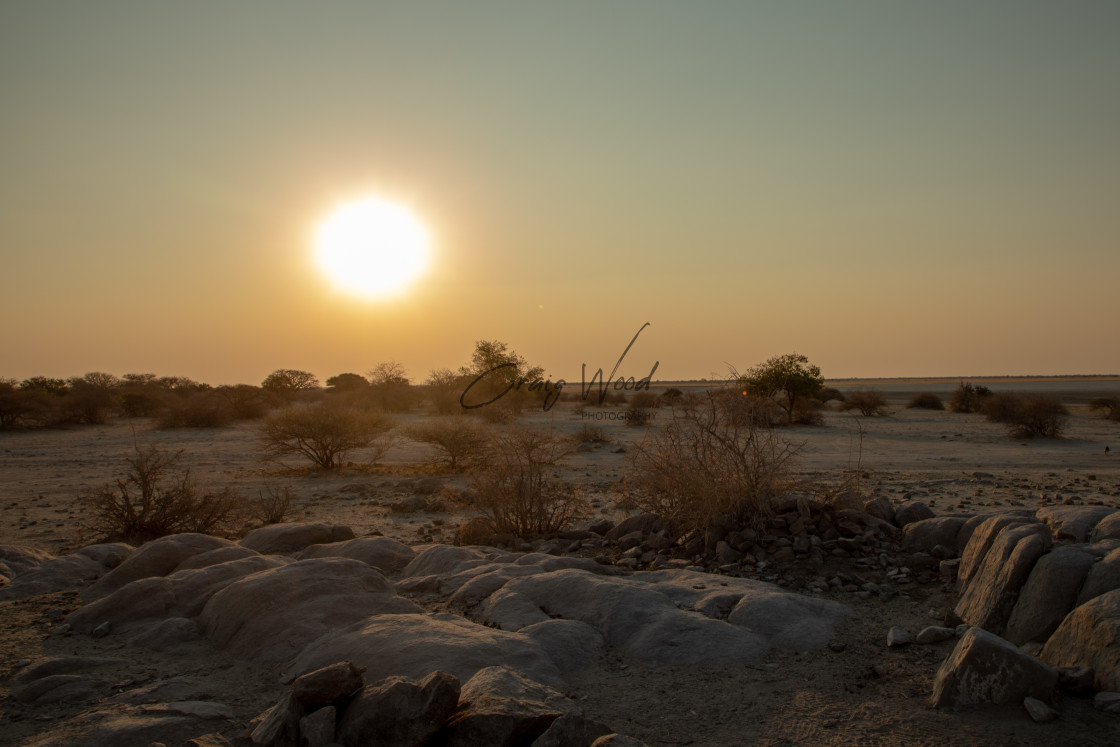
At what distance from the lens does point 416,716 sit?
328cm

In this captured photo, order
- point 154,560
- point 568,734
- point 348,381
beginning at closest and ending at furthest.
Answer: point 568,734
point 154,560
point 348,381

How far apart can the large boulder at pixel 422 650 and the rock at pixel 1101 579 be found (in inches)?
124

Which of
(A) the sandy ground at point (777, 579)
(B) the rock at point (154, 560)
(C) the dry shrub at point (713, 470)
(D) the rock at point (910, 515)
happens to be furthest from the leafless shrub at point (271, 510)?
(D) the rock at point (910, 515)

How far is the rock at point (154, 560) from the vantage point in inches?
255

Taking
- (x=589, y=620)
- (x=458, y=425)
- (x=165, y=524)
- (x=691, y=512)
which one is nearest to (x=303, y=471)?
(x=458, y=425)

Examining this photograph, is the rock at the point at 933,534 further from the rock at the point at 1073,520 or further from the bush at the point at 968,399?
the bush at the point at 968,399

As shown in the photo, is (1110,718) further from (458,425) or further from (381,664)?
(458,425)

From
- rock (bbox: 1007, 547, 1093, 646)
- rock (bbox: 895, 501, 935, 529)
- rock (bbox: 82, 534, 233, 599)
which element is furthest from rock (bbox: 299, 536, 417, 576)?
rock (bbox: 1007, 547, 1093, 646)

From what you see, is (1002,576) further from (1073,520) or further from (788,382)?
(788,382)

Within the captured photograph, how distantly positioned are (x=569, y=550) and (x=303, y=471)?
10190mm

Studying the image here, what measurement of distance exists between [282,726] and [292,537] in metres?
4.83

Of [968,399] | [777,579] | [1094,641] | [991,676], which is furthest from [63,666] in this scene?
[968,399]

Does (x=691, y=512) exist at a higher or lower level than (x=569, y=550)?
higher

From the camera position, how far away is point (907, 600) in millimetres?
5594
